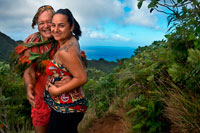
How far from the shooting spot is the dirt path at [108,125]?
420 cm

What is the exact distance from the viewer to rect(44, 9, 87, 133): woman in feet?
7.48

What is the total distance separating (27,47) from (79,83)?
45.7 inches

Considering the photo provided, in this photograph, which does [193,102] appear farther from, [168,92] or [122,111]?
[122,111]

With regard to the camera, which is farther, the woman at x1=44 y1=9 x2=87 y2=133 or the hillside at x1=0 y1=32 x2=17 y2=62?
the hillside at x1=0 y1=32 x2=17 y2=62

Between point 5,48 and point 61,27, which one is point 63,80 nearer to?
point 61,27

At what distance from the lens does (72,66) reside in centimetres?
226

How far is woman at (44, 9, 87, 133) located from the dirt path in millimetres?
1865

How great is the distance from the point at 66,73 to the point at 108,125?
247 cm

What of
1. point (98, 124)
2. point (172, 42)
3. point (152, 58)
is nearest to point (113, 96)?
point (98, 124)

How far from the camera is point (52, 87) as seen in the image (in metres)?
2.41

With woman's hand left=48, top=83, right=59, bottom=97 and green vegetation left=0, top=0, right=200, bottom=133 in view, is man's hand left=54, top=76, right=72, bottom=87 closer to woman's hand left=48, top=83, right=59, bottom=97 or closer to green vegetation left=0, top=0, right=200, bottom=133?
woman's hand left=48, top=83, right=59, bottom=97

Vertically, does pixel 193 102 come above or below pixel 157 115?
above

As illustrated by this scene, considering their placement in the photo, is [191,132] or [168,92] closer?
[191,132]

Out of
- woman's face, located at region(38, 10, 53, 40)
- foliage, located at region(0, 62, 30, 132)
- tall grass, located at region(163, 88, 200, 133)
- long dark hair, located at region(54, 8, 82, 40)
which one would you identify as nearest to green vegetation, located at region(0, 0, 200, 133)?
tall grass, located at region(163, 88, 200, 133)
